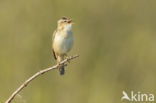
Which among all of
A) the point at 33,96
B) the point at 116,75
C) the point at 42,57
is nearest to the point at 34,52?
the point at 42,57

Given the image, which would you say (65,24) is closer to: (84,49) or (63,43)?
(63,43)

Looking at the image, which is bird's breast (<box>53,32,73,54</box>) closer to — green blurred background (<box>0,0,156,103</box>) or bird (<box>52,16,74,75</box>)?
bird (<box>52,16,74,75</box>)

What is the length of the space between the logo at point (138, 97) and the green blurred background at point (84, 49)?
0.25 ft

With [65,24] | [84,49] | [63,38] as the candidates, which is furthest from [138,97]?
[65,24]

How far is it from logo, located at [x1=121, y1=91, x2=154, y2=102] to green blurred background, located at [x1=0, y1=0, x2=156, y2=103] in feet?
0.25

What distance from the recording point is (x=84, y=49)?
6.93 meters

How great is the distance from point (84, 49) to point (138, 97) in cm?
102

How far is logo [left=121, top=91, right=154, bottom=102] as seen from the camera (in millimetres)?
6469

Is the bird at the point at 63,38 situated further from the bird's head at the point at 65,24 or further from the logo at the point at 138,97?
the logo at the point at 138,97

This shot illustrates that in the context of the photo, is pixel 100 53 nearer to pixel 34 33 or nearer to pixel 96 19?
pixel 96 19

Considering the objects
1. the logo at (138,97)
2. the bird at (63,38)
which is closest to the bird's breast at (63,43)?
the bird at (63,38)

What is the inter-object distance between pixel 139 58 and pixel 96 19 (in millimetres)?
808

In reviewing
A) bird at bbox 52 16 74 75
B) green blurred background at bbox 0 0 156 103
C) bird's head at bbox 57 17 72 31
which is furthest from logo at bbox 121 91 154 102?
bird's head at bbox 57 17 72 31

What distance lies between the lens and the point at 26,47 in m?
6.94
